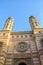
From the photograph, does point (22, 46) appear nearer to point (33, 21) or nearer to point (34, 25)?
point (34, 25)

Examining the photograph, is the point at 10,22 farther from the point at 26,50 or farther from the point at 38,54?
the point at 38,54

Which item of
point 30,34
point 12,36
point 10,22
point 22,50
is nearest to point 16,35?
point 12,36

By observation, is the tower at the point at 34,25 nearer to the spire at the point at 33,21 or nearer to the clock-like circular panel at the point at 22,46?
the spire at the point at 33,21

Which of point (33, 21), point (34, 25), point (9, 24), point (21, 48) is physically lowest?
point (21, 48)

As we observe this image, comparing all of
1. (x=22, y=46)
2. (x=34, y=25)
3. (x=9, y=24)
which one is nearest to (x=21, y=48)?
(x=22, y=46)

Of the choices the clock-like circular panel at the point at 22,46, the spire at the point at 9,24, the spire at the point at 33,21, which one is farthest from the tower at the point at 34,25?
the spire at the point at 9,24

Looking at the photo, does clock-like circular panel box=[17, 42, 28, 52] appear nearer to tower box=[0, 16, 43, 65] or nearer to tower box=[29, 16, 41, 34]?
tower box=[0, 16, 43, 65]

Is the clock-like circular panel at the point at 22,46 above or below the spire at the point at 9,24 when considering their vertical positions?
below

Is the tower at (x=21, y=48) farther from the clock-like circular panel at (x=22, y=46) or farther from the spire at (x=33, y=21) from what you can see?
the spire at (x=33, y=21)

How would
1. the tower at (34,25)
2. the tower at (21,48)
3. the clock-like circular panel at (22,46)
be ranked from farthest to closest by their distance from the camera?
the tower at (34,25) < the clock-like circular panel at (22,46) < the tower at (21,48)

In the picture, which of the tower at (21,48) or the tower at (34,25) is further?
the tower at (34,25)

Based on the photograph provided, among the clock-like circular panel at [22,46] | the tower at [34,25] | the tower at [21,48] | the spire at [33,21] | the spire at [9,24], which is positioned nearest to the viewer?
the tower at [21,48]

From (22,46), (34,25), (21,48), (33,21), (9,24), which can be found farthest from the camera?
(33,21)

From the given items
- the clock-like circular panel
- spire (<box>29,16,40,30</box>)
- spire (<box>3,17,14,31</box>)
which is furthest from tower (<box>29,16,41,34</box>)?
spire (<box>3,17,14,31</box>)
